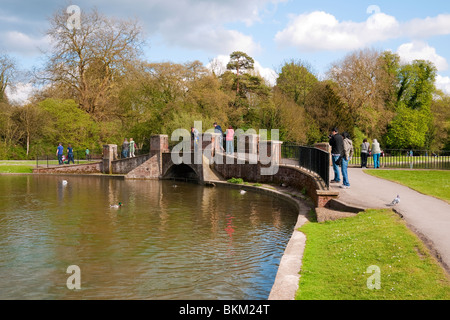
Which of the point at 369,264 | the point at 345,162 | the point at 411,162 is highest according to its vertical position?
the point at 345,162

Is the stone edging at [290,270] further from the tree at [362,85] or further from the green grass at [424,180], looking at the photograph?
the tree at [362,85]

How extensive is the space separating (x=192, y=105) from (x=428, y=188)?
22111mm

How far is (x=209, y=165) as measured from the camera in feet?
81.7

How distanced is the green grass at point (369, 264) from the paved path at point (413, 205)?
0.26 meters

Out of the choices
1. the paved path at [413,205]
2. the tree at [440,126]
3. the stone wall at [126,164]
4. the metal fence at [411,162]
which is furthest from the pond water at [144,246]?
the tree at [440,126]

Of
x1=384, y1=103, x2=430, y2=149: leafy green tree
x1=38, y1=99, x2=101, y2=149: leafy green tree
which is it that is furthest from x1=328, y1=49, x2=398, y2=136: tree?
x1=38, y1=99, x2=101, y2=149: leafy green tree

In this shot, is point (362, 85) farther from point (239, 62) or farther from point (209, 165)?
point (209, 165)

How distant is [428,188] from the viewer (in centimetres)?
1384

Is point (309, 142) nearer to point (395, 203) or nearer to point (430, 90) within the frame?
point (430, 90)

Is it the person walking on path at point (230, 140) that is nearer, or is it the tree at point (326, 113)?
the person walking on path at point (230, 140)

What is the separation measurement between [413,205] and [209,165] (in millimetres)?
15448

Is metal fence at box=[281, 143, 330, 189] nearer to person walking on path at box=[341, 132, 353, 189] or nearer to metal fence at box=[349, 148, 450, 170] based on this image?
person walking on path at box=[341, 132, 353, 189]

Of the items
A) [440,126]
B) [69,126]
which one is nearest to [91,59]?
[69,126]

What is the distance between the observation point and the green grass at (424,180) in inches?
512
